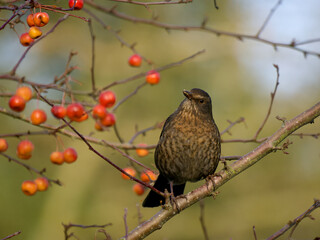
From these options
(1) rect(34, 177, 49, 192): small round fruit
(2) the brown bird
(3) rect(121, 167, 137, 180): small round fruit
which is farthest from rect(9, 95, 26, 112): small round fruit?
(2) the brown bird

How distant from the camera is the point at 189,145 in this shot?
327cm

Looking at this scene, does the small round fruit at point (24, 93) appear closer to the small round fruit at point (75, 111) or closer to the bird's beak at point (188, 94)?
the small round fruit at point (75, 111)

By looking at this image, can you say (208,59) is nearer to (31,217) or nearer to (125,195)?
(125,195)

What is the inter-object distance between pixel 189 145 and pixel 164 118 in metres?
5.00

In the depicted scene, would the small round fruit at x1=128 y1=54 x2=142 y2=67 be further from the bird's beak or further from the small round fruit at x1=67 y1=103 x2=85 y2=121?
the small round fruit at x1=67 y1=103 x2=85 y2=121

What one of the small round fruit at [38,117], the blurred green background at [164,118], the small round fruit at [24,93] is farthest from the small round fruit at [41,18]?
the blurred green background at [164,118]

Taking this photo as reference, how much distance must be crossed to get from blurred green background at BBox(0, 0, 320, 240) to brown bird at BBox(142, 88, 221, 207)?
14.1 ft

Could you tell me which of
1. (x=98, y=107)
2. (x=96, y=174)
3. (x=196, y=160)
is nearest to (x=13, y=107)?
(x=98, y=107)

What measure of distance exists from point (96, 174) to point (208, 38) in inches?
131

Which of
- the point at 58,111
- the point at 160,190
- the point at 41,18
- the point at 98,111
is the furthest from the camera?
the point at 160,190

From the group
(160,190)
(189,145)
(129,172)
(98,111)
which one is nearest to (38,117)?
(98,111)

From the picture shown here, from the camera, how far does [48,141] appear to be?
859 centimetres

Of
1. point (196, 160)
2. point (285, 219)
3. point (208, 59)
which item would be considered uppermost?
point (196, 160)

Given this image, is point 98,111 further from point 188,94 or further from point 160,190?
point 160,190
